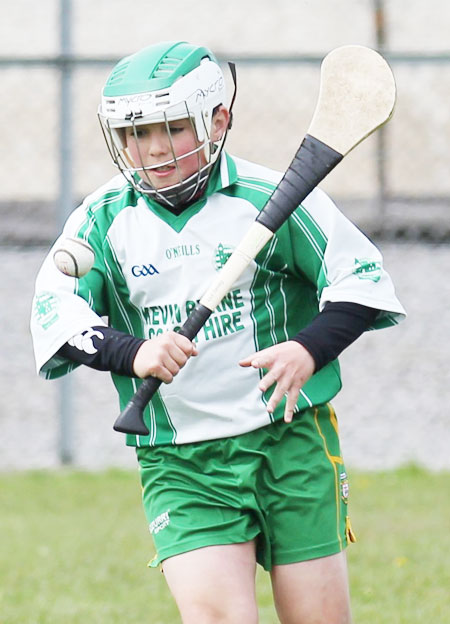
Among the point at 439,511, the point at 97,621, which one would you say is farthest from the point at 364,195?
the point at 97,621

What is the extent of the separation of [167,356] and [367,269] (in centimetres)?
60

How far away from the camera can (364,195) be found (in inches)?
312

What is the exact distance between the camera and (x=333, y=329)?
10.1ft

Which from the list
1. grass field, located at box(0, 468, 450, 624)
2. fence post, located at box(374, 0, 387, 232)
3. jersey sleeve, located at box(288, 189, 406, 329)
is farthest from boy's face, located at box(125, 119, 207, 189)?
fence post, located at box(374, 0, 387, 232)

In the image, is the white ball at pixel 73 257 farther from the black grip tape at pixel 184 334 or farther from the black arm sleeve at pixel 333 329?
the black arm sleeve at pixel 333 329

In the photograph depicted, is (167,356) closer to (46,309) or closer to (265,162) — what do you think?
(46,309)

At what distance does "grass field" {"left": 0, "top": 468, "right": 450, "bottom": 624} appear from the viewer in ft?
14.9

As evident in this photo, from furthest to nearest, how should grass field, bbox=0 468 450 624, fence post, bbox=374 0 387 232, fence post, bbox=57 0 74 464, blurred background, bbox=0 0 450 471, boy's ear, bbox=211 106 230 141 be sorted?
fence post, bbox=374 0 387 232 → blurred background, bbox=0 0 450 471 → fence post, bbox=57 0 74 464 → grass field, bbox=0 468 450 624 → boy's ear, bbox=211 106 230 141

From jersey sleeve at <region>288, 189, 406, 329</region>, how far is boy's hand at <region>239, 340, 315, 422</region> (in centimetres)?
21

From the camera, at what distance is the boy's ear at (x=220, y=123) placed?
3.22 m

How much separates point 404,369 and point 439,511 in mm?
1819

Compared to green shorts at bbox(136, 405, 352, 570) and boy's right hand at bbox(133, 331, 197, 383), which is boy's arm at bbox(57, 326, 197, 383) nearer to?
boy's right hand at bbox(133, 331, 197, 383)

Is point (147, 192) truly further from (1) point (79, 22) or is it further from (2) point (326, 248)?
(1) point (79, 22)

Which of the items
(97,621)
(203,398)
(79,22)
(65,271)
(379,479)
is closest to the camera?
(65,271)
